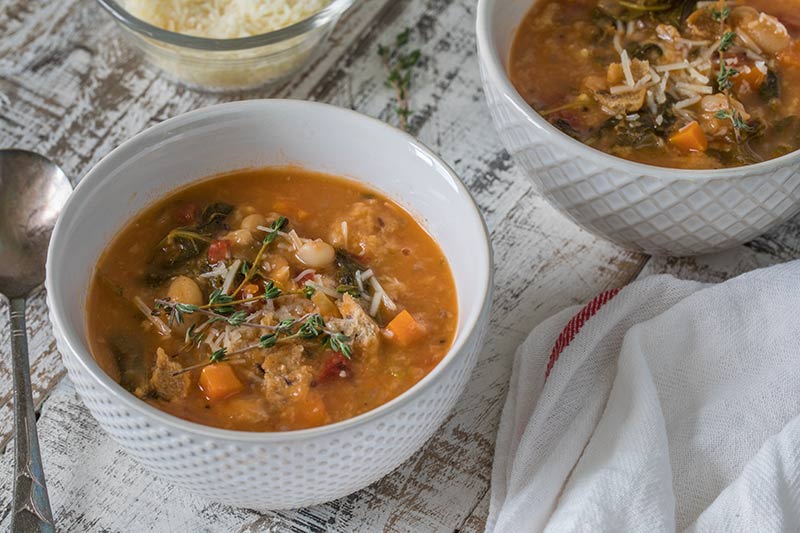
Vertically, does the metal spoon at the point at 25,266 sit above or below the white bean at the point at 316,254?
below

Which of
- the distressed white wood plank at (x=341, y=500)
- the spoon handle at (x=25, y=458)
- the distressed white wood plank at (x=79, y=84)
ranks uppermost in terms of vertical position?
the distressed white wood plank at (x=79, y=84)

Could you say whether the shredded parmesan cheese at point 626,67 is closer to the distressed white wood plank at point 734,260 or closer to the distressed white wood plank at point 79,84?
the distressed white wood plank at point 734,260

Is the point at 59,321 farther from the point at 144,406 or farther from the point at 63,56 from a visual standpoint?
the point at 63,56

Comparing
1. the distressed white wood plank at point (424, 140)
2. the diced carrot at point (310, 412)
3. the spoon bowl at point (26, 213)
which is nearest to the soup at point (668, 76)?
the distressed white wood plank at point (424, 140)

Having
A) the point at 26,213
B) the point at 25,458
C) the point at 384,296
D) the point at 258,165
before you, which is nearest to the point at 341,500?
the point at 384,296

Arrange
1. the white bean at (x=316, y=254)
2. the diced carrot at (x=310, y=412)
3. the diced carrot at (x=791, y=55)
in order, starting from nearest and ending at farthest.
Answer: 1. the diced carrot at (x=310, y=412)
2. the white bean at (x=316, y=254)
3. the diced carrot at (x=791, y=55)

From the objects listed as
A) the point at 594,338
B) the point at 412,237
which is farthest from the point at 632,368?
the point at 412,237

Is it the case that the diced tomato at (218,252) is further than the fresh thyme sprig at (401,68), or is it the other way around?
the fresh thyme sprig at (401,68)
